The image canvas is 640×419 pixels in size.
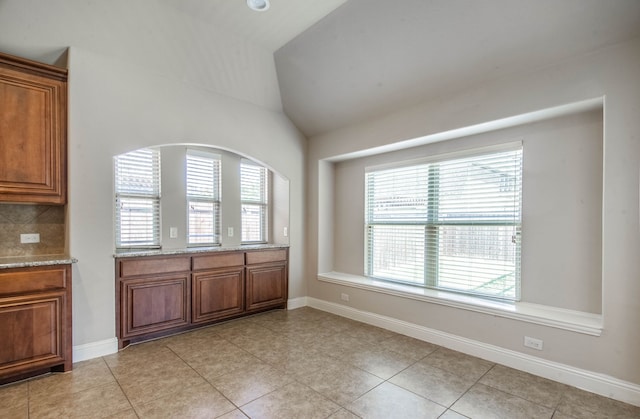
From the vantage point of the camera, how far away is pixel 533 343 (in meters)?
2.72

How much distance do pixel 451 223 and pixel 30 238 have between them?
14.2 ft

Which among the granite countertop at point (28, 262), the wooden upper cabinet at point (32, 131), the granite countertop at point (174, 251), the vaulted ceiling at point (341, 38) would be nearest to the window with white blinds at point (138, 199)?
the granite countertop at point (174, 251)

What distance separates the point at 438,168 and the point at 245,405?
10.3 feet

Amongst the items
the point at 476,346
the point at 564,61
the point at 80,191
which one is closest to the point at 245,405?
the point at 476,346

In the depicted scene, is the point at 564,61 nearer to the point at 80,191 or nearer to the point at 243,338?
the point at 243,338

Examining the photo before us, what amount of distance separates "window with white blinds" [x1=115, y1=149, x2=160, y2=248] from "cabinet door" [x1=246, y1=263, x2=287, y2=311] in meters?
1.30

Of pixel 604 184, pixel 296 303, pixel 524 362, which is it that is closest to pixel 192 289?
pixel 296 303

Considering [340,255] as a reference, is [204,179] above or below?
above

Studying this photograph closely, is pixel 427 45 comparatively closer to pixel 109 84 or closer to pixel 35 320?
pixel 109 84

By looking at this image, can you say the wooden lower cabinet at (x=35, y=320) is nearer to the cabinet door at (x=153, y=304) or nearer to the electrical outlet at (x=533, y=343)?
the cabinet door at (x=153, y=304)

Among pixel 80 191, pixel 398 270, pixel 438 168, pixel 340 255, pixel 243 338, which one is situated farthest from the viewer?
pixel 340 255

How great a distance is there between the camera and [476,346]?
307 centimetres

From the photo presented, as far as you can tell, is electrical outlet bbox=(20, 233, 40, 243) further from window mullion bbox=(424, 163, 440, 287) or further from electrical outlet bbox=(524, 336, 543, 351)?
electrical outlet bbox=(524, 336, 543, 351)

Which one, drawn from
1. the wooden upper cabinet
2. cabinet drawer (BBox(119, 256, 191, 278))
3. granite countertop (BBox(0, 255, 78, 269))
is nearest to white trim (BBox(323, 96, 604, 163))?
cabinet drawer (BBox(119, 256, 191, 278))
